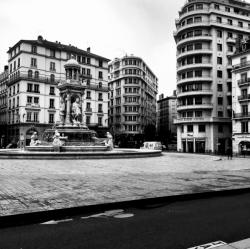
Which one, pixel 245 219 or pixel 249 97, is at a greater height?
pixel 249 97

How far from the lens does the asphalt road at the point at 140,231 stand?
16.5 ft

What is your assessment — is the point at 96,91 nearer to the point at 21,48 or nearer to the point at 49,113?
the point at 49,113

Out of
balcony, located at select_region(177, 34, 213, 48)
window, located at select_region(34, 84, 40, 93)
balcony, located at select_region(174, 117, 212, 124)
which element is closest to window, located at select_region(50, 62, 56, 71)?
window, located at select_region(34, 84, 40, 93)

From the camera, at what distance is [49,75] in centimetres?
7056

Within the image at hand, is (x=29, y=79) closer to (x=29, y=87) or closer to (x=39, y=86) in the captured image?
(x=29, y=87)

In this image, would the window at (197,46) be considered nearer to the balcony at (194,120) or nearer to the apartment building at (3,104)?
the balcony at (194,120)

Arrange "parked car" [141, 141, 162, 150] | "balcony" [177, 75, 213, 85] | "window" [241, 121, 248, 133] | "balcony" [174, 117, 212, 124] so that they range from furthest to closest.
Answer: "balcony" [177, 75, 213, 85]
"balcony" [174, 117, 212, 124]
"window" [241, 121, 248, 133]
"parked car" [141, 141, 162, 150]

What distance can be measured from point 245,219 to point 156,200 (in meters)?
2.50

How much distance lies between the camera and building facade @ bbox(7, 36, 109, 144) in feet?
217

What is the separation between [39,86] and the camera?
68.6 meters

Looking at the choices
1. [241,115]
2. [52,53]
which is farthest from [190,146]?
[52,53]

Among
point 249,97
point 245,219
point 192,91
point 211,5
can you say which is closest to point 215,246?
point 245,219

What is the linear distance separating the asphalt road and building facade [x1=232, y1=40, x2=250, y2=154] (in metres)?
47.2

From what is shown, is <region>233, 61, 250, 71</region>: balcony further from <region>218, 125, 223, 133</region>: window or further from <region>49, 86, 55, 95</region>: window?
<region>49, 86, 55, 95</region>: window
